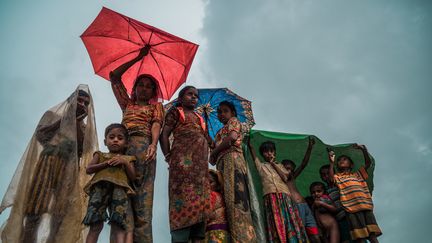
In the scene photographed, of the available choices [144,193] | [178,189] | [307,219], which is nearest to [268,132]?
[307,219]

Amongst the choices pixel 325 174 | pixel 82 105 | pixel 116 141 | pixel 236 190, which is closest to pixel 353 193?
pixel 325 174

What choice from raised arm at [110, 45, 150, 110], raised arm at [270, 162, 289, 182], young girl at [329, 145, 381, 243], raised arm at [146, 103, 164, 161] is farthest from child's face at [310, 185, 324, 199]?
raised arm at [110, 45, 150, 110]

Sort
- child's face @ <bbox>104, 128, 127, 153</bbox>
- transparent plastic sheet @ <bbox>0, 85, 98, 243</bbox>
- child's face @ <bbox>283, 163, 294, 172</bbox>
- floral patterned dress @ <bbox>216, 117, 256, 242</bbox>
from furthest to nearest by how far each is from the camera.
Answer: child's face @ <bbox>283, 163, 294, 172</bbox>, floral patterned dress @ <bbox>216, 117, 256, 242</bbox>, child's face @ <bbox>104, 128, 127, 153</bbox>, transparent plastic sheet @ <bbox>0, 85, 98, 243</bbox>

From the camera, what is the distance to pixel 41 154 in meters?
4.32

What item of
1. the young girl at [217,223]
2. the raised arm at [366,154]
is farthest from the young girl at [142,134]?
the raised arm at [366,154]

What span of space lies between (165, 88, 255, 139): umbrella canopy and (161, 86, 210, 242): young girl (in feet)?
4.71

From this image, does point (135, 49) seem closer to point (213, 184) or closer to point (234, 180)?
point (213, 184)

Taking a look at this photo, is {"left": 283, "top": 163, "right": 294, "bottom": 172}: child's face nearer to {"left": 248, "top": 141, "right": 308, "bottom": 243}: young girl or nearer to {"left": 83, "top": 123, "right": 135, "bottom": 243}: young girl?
{"left": 248, "top": 141, "right": 308, "bottom": 243}: young girl

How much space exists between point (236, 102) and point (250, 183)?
1.92m

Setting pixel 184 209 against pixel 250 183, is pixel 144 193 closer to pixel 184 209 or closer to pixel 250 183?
pixel 184 209

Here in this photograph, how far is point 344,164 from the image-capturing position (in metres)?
6.48

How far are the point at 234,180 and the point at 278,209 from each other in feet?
3.44

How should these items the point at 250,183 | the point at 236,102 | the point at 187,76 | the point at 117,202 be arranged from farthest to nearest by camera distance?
the point at 236,102
the point at 187,76
the point at 250,183
the point at 117,202

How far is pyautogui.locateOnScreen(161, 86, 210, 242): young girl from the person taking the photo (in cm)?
393
